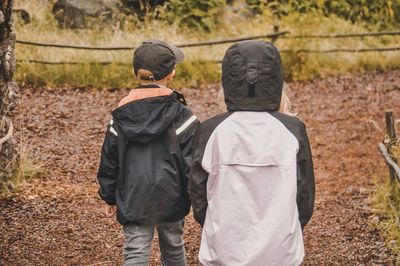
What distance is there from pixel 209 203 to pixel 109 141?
794mm

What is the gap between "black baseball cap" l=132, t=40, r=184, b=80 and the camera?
3.58 meters

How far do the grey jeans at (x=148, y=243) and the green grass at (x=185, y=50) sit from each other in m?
6.97

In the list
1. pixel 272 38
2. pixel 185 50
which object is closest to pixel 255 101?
pixel 185 50

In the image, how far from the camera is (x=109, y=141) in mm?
3650

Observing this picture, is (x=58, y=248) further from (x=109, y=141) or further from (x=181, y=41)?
(x=181, y=41)

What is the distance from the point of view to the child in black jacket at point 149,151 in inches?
140

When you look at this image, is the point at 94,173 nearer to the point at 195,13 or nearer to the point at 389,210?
the point at 389,210

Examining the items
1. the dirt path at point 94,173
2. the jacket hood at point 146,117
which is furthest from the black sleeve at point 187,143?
the dirt path at point 94,173

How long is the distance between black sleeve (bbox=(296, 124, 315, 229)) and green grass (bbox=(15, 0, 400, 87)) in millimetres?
7764

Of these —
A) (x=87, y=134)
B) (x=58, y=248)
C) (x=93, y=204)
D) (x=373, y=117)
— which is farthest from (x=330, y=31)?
(x=58, y=248)

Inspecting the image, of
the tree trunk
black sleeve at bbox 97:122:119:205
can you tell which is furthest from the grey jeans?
the tree trunk

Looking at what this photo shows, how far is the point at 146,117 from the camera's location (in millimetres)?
3555

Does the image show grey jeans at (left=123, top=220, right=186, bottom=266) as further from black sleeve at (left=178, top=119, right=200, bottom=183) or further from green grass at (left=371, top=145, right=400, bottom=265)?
green grass at (left=371, top=145, right=400, bottom=265)

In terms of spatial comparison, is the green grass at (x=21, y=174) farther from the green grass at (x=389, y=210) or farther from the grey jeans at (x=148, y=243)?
the green grass at (x=389, y=210)
